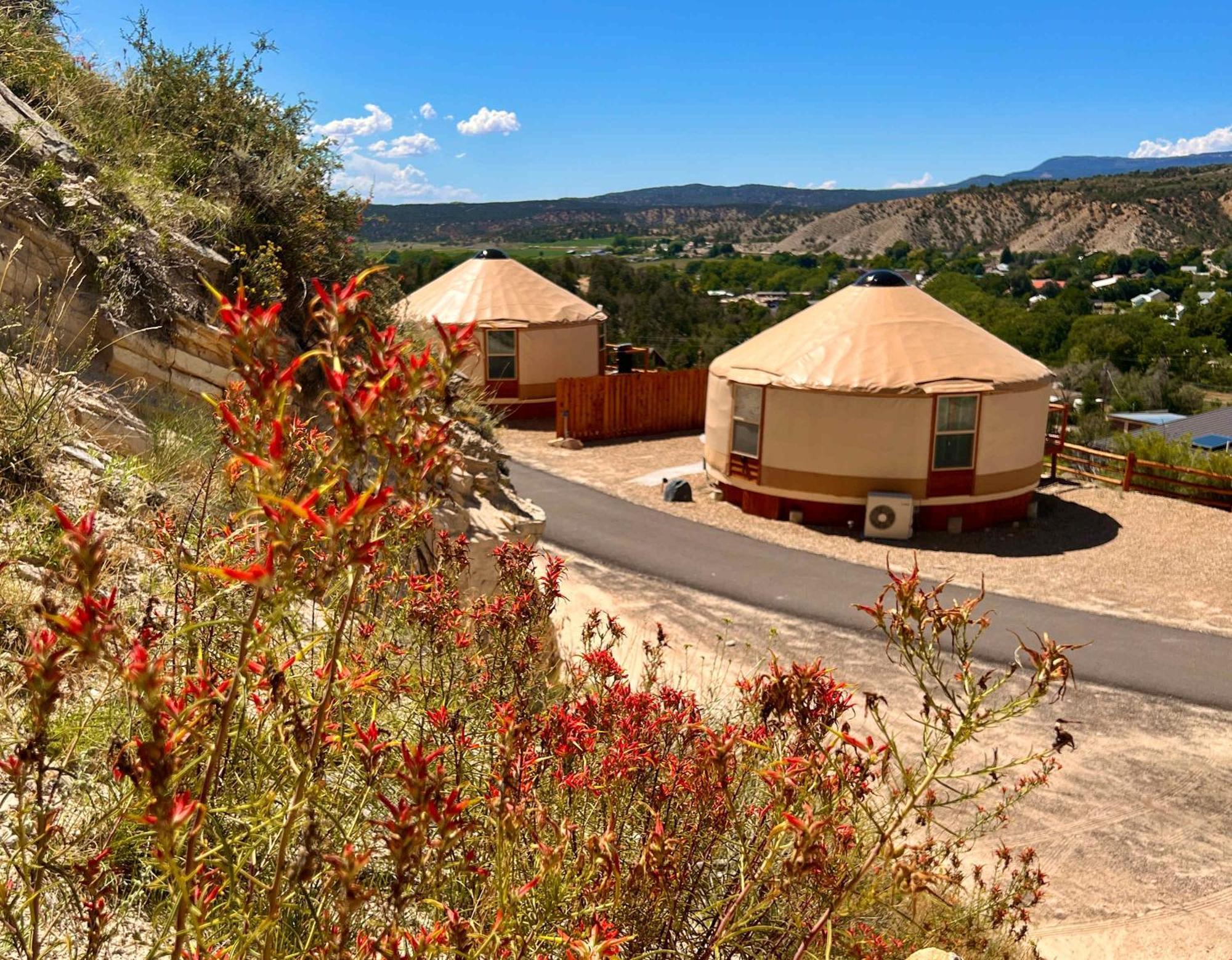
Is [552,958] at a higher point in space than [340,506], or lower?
lower

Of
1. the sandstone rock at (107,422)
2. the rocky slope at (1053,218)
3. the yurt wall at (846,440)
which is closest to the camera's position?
the sandstone rock at (107,422)

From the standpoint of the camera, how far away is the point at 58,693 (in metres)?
1.16

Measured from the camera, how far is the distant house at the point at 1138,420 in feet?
90.7

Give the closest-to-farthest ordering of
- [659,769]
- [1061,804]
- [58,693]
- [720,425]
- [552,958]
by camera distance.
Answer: [58,693] → [552,958] → [659,769] → [1061,804] → [720,425]

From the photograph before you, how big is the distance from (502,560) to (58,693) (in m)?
1.78

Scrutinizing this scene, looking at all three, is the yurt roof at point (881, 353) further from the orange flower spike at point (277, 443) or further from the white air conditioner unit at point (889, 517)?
the orange flower spike at point (277, 443)

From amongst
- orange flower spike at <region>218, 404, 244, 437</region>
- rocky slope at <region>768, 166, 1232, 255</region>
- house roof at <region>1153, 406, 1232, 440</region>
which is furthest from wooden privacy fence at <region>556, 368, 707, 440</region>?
rocky slope at <region>768, 166, 1232, 255</region>

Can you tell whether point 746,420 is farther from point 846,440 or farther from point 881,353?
point 881,353

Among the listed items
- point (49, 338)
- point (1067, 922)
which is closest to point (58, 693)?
point (49, 338)

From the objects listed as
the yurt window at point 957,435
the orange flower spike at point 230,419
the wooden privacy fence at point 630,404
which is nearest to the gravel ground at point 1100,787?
the yurt window at point 957,435

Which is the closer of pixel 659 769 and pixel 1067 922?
Result: pixel 659 769

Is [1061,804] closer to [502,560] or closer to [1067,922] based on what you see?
[1067,922]

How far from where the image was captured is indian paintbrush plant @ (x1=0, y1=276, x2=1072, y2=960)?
3.61ft

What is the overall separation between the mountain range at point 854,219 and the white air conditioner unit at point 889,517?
135ft
